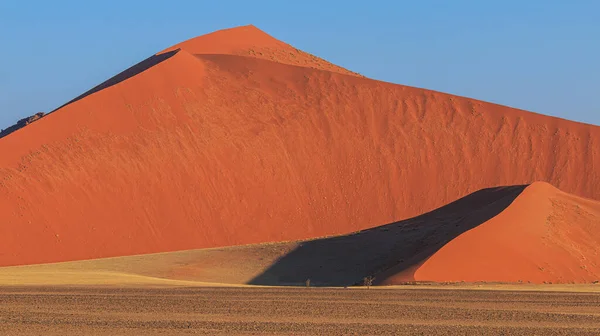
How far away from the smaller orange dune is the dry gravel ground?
12.0 ft

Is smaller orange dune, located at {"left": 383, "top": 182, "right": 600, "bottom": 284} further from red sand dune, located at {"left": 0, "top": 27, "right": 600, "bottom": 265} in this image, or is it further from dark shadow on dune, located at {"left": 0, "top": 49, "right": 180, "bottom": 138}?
dark shadow on dune, located at {"left": 0, "top": 49, "right": 180, "bottom": 138}

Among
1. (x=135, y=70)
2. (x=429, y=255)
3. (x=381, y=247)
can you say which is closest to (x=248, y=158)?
(x=135, y=70)

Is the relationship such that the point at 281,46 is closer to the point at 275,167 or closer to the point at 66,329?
the point at 275,167

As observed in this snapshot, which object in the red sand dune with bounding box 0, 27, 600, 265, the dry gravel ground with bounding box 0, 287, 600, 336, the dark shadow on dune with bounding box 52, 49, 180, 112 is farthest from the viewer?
the dark shadow on dune with bounding box 52, 49, 180, 112

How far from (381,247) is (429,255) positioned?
8.68 meters

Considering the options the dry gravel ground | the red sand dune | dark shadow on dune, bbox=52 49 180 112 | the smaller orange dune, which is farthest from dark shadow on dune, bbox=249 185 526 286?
dark shadow on dune, bbox=52 49 180 112

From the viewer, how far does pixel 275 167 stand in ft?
223

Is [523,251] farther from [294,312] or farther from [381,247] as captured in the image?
[294,312]

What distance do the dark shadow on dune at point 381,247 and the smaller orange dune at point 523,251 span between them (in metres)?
0.96

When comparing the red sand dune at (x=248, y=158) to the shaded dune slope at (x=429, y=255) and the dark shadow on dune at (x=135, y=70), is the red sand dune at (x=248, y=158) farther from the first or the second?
the shaded dune slope at (x=429, y=255)

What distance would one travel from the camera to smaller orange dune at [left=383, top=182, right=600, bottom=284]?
3847cm

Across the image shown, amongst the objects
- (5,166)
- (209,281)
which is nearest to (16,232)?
(5,166)

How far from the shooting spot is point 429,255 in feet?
130

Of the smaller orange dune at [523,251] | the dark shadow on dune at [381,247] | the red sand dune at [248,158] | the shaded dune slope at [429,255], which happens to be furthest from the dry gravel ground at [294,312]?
the red sand dune at [248,158]
